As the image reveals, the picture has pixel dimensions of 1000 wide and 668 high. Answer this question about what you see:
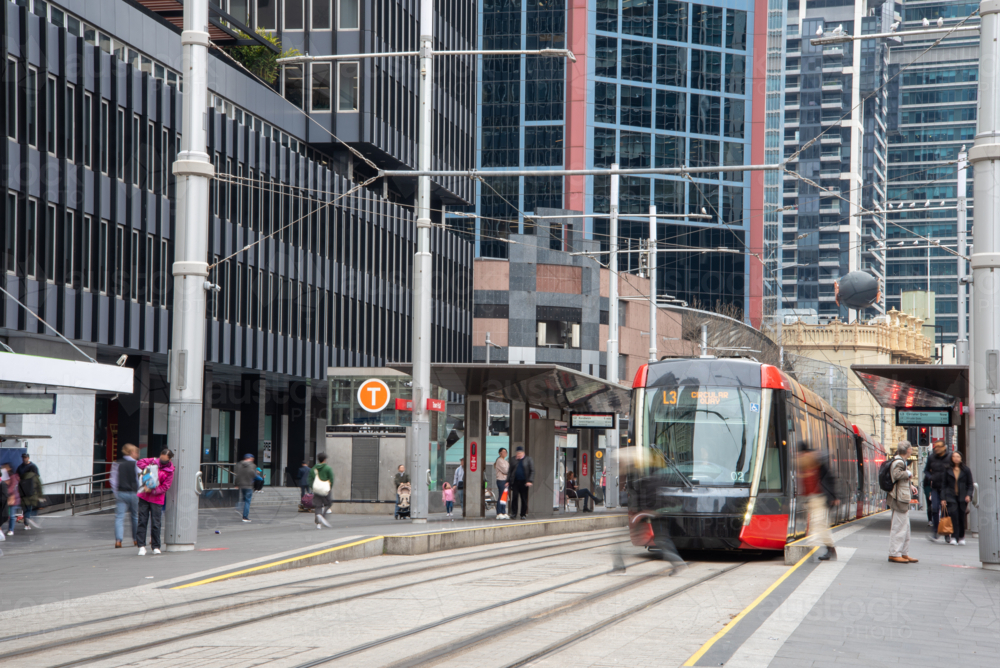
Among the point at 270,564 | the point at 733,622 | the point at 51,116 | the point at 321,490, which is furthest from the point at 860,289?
the point at 733,622

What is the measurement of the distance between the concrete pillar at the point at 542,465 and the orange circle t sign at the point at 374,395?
16.4 feet

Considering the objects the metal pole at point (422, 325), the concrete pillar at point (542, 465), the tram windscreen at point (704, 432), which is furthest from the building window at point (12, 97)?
the tram windscreen at point (704, 432)

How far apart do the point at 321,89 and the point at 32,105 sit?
2317cm

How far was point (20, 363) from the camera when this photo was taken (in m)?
19.0

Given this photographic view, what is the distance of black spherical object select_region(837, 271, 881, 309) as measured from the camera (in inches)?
2093

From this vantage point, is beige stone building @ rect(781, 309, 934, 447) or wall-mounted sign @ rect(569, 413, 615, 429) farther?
beige stone building @ rect(781, 309, 934, 447)

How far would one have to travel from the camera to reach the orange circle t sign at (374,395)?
26.2 metres

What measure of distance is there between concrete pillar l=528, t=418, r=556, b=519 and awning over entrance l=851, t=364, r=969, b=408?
7.61m

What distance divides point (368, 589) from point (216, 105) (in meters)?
33.4

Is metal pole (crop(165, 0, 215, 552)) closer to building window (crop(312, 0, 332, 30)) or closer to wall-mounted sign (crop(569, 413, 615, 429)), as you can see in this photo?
wall-mounted sign (crop(569, 413, 615, 429))

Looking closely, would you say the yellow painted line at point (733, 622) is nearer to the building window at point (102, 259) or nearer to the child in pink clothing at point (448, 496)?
the child in pink clothing at point (448, 496)

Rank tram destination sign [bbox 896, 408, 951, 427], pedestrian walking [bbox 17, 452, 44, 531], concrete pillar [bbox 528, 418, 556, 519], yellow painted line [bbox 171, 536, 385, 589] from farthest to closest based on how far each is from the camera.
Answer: concrete pillar [bbox 528, 418, 556, 519] → tram destination sign [bbox 896, 408, 951, 427] → pedestrian walking [bbox 17, 452, 44, 531] → yellow painted line [bbox 171, 536, 385, 589]

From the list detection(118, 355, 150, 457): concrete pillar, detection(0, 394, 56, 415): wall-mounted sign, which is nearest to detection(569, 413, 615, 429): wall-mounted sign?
detection(0, 394, 56, 415): wall-mounted sign

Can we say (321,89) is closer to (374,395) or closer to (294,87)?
(294,87)
